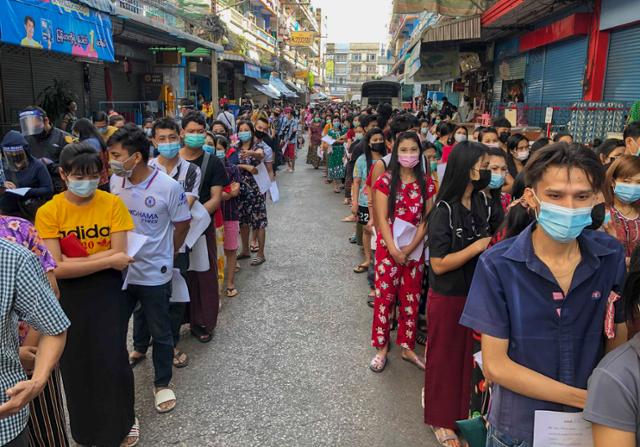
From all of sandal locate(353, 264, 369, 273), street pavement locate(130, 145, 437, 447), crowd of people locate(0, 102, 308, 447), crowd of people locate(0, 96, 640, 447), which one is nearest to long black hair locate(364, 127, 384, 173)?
crowd of people locate(0, 96, 640, 447)

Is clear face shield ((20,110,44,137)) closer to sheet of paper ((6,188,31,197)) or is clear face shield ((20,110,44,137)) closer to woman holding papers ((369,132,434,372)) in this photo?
sheet of paper ((6,188,31,197))

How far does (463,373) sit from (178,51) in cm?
1602

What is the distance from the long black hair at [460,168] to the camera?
2.97 m

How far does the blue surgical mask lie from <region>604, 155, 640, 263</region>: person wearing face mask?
58.2 inches

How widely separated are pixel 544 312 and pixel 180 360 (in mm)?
3131

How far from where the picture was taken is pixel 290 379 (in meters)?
3.94

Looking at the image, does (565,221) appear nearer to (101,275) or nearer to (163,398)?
(101,275)

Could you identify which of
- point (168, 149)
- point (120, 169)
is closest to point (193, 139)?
point (168, 149)

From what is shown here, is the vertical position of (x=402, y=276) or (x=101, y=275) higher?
(x=101, y=275)

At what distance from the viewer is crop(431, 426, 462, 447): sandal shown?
3.13m

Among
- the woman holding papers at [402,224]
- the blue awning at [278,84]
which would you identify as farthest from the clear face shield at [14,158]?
the blue awning at [278,84]

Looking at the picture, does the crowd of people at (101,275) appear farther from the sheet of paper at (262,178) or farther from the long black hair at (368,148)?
the long black hair at (368,148)

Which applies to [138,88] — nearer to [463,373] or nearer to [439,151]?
[439,151]

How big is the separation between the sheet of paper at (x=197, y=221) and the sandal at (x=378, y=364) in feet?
5.51
